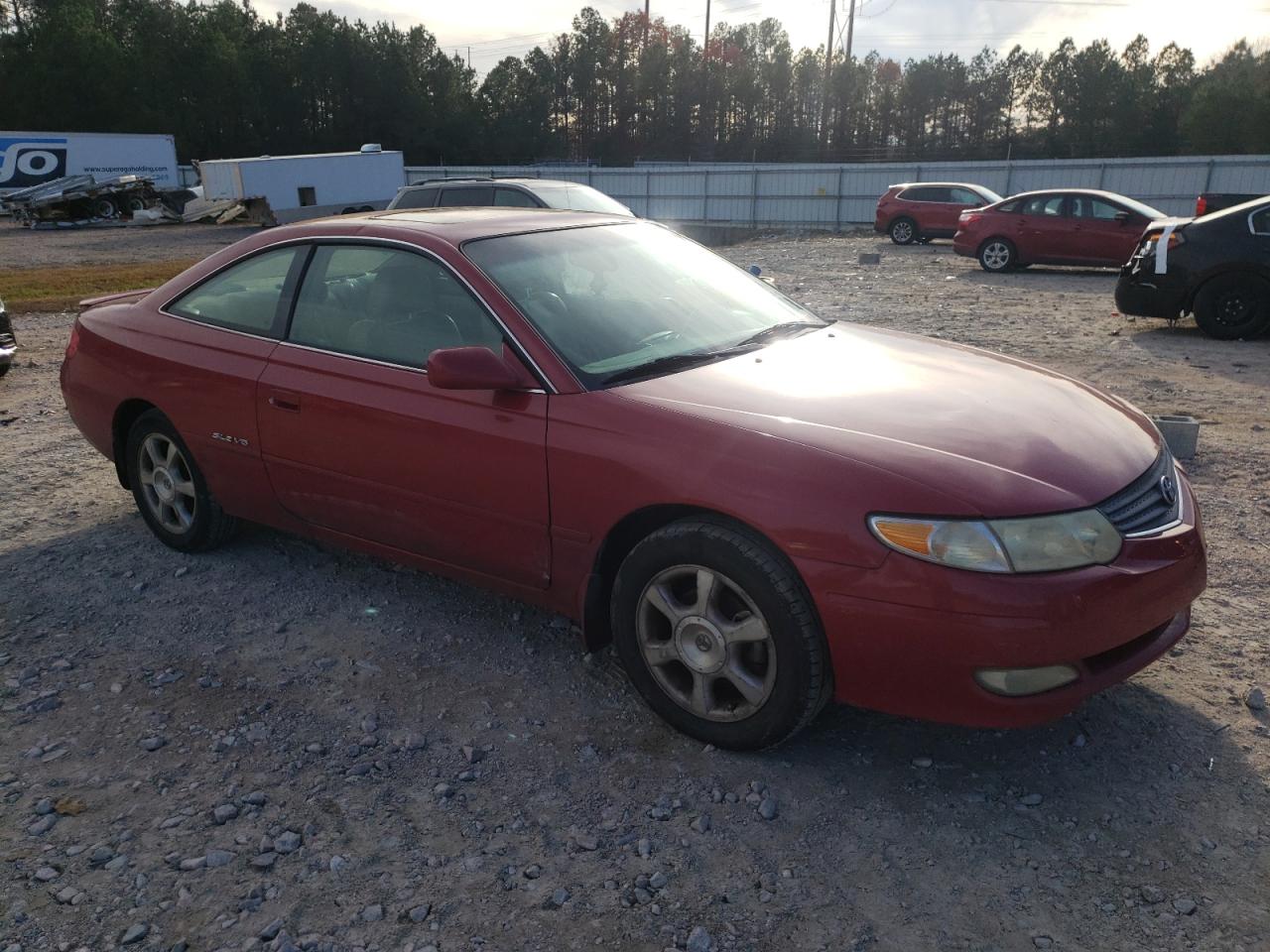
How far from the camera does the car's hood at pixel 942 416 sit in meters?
2.71

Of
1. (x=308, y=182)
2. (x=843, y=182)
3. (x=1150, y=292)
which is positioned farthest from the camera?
(x=308, y=182)

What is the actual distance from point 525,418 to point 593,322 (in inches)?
19.6

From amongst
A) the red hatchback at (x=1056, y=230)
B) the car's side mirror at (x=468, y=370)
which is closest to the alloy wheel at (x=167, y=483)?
the car's side mirror at (x=468, y=370)

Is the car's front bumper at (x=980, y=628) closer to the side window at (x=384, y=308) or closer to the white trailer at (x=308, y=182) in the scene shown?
the side window at (x=384, y=308)

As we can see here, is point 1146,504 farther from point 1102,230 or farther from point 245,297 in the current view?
point 1102,230

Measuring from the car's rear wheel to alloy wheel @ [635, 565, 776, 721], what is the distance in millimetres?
22879

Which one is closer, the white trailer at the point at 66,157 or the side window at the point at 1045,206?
the side window at the point at 1045,206

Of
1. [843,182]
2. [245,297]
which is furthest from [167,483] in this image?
[843,182]

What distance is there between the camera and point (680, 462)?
295cm

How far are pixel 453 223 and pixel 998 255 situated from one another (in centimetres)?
1594

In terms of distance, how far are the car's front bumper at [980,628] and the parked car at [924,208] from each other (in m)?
21.8

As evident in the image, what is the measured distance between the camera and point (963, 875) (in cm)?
255

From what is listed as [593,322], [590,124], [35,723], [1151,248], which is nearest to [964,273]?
[1151,248]

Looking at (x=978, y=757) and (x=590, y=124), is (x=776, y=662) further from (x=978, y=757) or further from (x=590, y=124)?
(x=590, y=124)
